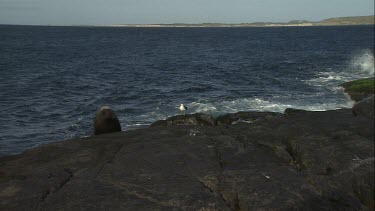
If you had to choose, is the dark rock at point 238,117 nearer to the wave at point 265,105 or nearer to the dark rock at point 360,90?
the wave at point 265,105

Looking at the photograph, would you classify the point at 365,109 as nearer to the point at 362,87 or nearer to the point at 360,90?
the point at 360,90

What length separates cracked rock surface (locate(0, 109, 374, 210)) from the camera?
8930 millimetres

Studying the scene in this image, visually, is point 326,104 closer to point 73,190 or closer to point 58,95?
point 58,95

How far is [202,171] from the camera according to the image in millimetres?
10711

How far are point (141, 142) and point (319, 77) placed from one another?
37144 millimetres

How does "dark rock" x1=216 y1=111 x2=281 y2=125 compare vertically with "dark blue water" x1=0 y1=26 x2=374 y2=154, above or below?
above

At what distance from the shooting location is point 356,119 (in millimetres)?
16688

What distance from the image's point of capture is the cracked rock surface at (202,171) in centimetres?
893

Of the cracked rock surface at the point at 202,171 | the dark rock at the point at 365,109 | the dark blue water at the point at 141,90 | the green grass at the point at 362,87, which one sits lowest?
the dark blue water at the point at 141,90

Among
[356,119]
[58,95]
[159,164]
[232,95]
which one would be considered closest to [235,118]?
[356,119]

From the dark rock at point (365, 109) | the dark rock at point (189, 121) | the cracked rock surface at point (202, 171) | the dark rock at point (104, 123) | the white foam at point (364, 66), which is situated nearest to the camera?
the cracked rock surface at point (202, 171)

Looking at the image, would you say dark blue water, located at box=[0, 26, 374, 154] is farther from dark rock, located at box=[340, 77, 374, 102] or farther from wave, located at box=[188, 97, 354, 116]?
dark rock, located at box=[340, 77, 374, 102]

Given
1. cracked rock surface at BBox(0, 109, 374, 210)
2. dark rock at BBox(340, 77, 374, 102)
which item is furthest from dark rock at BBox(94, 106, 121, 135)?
dark rock at BBox(340, 77, 374, 102)

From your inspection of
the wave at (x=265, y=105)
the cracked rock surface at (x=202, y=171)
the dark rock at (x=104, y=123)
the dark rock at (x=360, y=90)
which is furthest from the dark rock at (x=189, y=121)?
the dark rock at (x=360, y=90)
